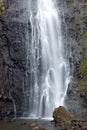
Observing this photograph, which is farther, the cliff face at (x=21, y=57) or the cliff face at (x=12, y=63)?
the cliff face at (x=12, y=63)

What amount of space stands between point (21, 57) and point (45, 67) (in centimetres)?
334

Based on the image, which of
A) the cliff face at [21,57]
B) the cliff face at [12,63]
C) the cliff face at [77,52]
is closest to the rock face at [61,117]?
the cliff face at [77,52]

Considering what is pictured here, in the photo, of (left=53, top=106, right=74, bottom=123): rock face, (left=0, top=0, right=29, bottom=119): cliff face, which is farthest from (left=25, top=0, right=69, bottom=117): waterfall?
(left=53, top=106, right=74, bottom=123): rock face

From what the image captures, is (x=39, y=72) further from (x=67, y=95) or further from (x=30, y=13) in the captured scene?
(x=30, y=13)

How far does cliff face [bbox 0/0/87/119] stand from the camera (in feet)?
141

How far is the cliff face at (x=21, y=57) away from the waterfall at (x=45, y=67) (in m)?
0.87

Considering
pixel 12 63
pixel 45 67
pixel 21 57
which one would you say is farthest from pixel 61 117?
pixel 21 57

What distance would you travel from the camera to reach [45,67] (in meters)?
46.1

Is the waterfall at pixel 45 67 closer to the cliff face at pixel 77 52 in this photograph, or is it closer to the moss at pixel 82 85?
the cliff face at pixel 77 52

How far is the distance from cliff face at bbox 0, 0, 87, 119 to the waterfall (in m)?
0.87

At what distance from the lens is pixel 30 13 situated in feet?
163

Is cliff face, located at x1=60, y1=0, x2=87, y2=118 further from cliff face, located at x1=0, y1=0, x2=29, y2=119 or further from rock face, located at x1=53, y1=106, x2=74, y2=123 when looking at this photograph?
cliff face, located at x1=0, y1=0, x2=29, y2=119

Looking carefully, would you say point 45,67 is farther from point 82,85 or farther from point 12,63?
point 82,85

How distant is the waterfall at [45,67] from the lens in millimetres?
44000
